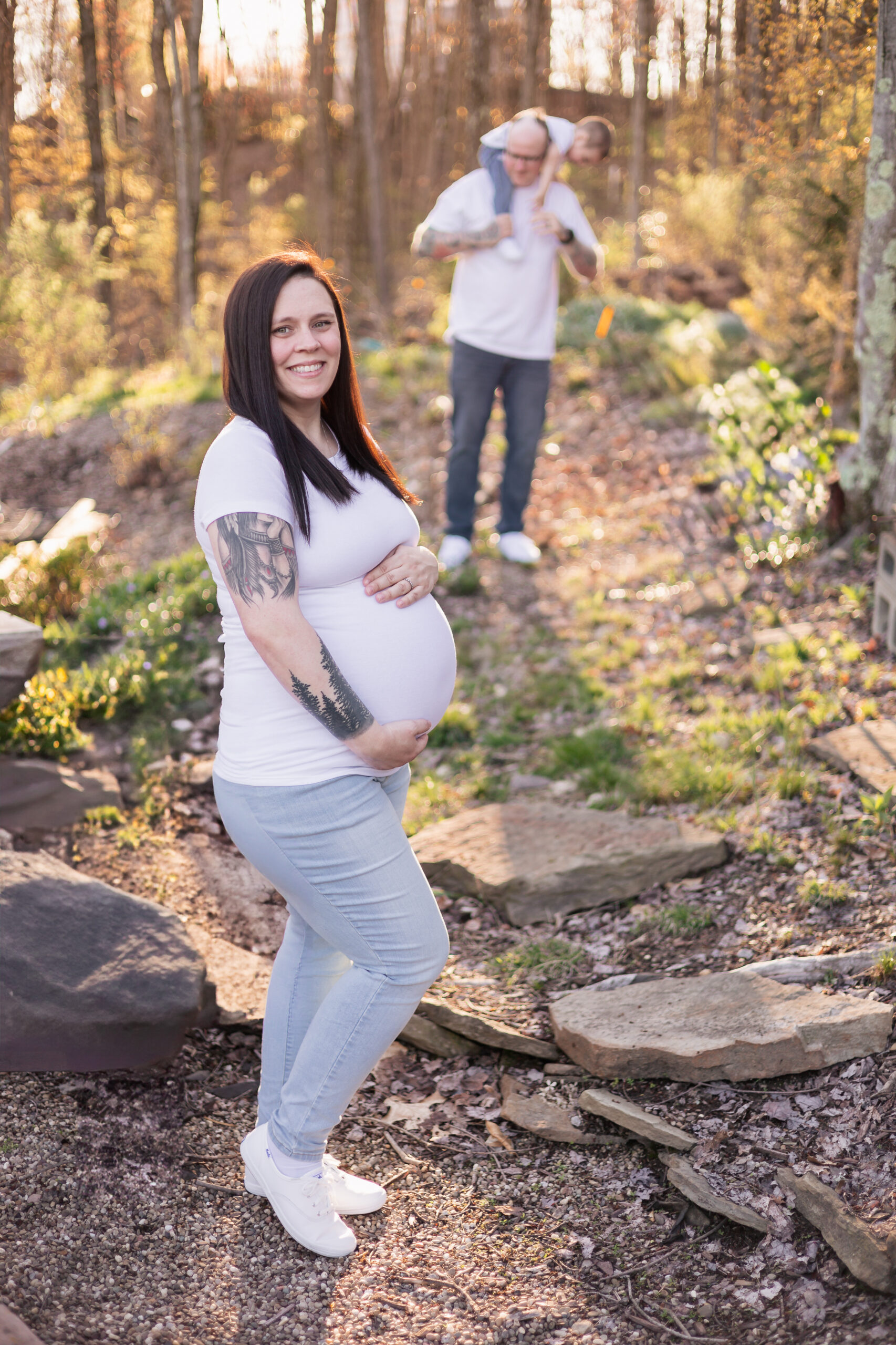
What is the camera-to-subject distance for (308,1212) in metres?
2.12

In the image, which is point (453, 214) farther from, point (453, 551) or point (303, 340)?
point (303, 340)

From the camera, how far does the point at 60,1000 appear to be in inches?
100.0

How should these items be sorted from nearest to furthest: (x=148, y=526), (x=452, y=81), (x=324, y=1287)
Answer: (x=324, y=1287), (x=148, y=526), (x=452, y=81)

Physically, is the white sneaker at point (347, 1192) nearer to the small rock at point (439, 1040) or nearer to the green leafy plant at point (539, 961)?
the small rock at point (439, 1040)

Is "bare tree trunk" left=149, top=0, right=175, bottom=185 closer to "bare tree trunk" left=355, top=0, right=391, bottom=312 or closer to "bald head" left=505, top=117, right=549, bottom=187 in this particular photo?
"bare tree trunk" left=355, top=0, right=391, bottom=312

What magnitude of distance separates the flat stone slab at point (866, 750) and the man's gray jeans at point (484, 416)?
95.1 inches

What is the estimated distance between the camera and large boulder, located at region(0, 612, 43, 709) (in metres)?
3.55

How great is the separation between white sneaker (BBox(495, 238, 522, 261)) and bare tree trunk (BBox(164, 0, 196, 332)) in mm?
7178

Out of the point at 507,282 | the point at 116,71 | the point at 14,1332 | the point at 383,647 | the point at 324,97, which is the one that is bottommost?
the point at 14,1332

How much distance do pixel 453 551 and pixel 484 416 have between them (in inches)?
29.4

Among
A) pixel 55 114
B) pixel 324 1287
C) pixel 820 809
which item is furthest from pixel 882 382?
pixel 55 114

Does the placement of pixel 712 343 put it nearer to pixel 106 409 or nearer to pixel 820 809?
pixel 106 409

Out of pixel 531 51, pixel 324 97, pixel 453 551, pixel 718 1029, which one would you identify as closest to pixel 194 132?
pixel 324 97

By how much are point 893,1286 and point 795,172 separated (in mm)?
6317
